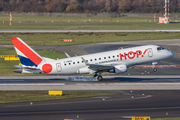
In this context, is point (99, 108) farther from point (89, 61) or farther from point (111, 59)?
point (111, 59)

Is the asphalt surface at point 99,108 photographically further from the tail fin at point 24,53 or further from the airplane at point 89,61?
the tail fin at point 24,53

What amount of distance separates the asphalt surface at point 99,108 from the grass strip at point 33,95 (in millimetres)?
1572

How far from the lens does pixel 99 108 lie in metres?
30.8

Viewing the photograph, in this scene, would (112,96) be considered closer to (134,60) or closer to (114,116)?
(114,116)

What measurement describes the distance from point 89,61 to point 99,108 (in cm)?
1622

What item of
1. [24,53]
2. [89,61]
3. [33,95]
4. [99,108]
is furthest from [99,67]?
[99,108]

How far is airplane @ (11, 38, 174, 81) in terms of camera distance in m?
44.3

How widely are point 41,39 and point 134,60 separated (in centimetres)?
6437

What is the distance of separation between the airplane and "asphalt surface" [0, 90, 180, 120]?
34.0 feet

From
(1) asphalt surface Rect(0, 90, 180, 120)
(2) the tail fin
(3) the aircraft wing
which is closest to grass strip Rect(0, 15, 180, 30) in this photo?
(2) the tail fin

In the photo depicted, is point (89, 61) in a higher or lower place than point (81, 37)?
lower

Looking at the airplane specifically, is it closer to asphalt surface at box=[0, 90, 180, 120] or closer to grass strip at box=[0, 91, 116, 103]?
grass strip at box=[0, 91, 116, 103]

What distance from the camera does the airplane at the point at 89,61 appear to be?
145ft

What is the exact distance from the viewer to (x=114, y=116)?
2797 centimetres
